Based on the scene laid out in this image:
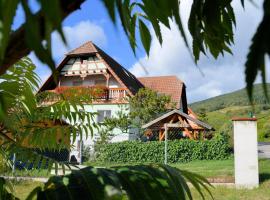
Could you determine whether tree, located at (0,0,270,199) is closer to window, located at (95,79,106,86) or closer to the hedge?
the hedge

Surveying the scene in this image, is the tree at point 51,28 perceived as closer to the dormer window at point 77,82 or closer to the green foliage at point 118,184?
the green foliage at point 118,184

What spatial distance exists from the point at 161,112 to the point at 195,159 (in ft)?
18.8

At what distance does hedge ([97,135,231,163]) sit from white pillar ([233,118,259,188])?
10706mm

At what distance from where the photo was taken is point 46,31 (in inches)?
17.5

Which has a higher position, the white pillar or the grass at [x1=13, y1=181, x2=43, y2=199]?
the white pillar

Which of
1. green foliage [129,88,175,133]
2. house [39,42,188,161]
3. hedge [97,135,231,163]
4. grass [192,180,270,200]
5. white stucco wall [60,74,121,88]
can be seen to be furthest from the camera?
white stucco wall [60,74,121,88]

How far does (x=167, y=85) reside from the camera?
36.5 m

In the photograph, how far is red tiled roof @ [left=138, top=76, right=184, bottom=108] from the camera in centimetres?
3506

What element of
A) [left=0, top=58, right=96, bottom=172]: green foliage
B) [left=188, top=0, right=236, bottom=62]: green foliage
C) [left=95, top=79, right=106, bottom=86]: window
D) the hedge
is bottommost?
the hedge

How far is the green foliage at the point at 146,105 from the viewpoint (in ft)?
84.3

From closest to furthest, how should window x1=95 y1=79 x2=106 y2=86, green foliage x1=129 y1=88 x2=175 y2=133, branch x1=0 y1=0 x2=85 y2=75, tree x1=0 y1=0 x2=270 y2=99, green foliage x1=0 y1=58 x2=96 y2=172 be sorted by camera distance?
1. tree x1=0 y1=0 x2=270 y2=99
2. branch x1=0 y1=0 x2=85 y2=75
3. green foliage x1=0 y1=58 x2=96 y2=172
4. green foliage x1=129 y1=88 x2=175 y2=133
5. window x1=95 y1=79 x2=106 y2=86

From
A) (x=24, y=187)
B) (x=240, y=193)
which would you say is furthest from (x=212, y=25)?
(x=24, y=187)

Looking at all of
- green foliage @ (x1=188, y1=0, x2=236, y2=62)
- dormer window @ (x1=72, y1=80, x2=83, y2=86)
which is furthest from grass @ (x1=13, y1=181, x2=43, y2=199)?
dormer window @ (x1=72, y1=80, x2=83, y2=86)

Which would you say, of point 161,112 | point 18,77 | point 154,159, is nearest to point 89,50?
point 161,112
